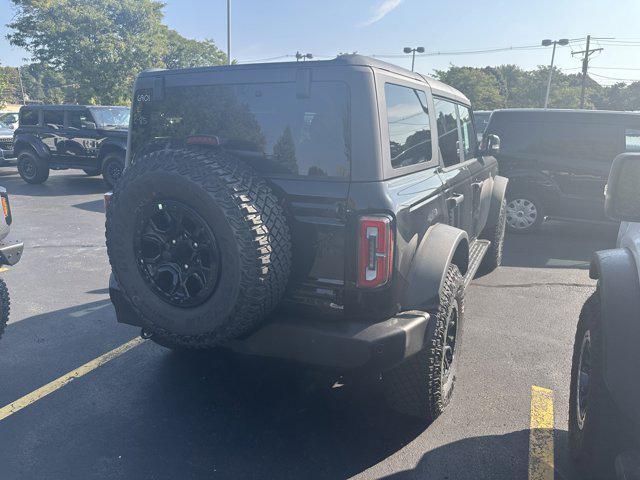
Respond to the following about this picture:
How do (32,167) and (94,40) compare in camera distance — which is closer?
(32,167)

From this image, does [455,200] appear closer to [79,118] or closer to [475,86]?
[79,118]

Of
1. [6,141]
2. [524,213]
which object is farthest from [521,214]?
[6,141]

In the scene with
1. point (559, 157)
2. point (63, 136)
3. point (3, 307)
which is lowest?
point (3, 307)

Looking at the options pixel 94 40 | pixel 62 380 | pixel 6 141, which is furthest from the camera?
pixel 94 40

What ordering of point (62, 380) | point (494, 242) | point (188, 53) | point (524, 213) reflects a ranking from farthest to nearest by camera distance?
1. point (188, 53)
2. point (524, 213)
3. point (494, 242)
4. point (62, 380)

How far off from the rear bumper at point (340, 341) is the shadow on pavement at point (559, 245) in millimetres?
4458

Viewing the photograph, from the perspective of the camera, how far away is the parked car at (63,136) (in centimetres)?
1205

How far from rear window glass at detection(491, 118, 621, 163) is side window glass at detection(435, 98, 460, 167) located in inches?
148

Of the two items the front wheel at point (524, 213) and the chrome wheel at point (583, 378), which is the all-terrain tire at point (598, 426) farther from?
the front wheel at point (524, 213)

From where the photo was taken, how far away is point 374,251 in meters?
2.40

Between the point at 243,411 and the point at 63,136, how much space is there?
1142 centimetres

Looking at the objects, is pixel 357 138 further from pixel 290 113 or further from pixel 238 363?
pixel 238 363

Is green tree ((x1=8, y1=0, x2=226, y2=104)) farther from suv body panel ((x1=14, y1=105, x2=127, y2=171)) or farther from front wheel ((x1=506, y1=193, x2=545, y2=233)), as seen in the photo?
front wheel ((x1=506, y1=193, x2=545, y2=233))

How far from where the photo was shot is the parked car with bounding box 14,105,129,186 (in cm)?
1205
